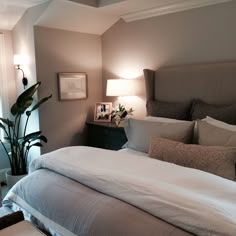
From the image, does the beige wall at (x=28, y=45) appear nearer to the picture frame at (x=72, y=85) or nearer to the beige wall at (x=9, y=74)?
the beige wall at (x=9, y=74)

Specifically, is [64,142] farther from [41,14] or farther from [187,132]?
[187,132]

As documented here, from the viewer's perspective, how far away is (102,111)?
155 inches

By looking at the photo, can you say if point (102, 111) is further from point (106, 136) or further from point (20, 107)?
point (20, 107)

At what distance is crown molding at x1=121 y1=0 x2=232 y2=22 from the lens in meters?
2.94

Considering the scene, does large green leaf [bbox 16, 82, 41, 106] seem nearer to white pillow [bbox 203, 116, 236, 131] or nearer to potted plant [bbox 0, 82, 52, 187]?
potted plant [bbox 0, 82, 52, 187]

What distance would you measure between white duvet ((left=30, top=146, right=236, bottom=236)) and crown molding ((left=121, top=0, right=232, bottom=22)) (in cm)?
192

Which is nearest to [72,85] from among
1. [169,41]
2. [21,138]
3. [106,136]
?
[106,136]

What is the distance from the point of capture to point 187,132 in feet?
8.00

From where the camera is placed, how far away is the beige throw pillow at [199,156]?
1.91 metres

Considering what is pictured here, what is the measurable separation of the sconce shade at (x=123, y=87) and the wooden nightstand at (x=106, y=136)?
447mm

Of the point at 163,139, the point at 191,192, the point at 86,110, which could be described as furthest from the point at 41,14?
the point at 191,192

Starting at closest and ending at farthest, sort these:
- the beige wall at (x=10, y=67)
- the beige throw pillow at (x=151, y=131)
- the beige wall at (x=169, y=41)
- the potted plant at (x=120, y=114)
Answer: the beige throw pillow at (x=151, y=131) → the beige wall at (x=169, y=41) → the potted plant at (x=120, y=114) → the beige wall at (x=10, y=67)

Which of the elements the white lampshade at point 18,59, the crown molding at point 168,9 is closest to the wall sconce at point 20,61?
the white lampshade at point 18,59

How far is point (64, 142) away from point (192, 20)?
2318 mm
